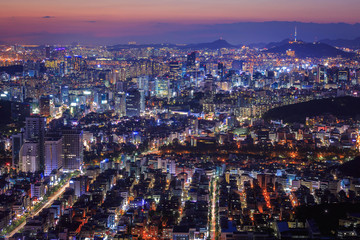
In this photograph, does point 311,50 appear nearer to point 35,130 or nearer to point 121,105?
point 121,105

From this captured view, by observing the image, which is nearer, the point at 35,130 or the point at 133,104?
the point at 35,130

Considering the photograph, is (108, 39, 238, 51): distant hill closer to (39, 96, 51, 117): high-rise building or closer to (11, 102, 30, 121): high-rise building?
(39, 96, 51, 117): high-rise building

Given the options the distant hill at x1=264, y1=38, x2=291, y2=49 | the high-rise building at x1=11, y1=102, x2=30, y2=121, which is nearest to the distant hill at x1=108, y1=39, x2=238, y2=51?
the distant hill at x1=264, y1=38, x2=291, y2=49

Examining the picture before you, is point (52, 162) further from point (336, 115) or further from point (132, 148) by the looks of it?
point (336, 115)

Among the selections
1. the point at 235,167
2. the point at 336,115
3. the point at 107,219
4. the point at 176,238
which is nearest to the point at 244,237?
the point at 176,238

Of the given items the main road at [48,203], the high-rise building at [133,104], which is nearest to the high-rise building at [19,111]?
the high-rise building at [133,104]

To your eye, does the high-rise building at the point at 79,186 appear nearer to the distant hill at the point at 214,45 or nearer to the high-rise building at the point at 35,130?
the high-rise building at the point at 35,130

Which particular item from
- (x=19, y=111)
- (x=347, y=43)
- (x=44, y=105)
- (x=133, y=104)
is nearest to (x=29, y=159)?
(x=19, y=111)
